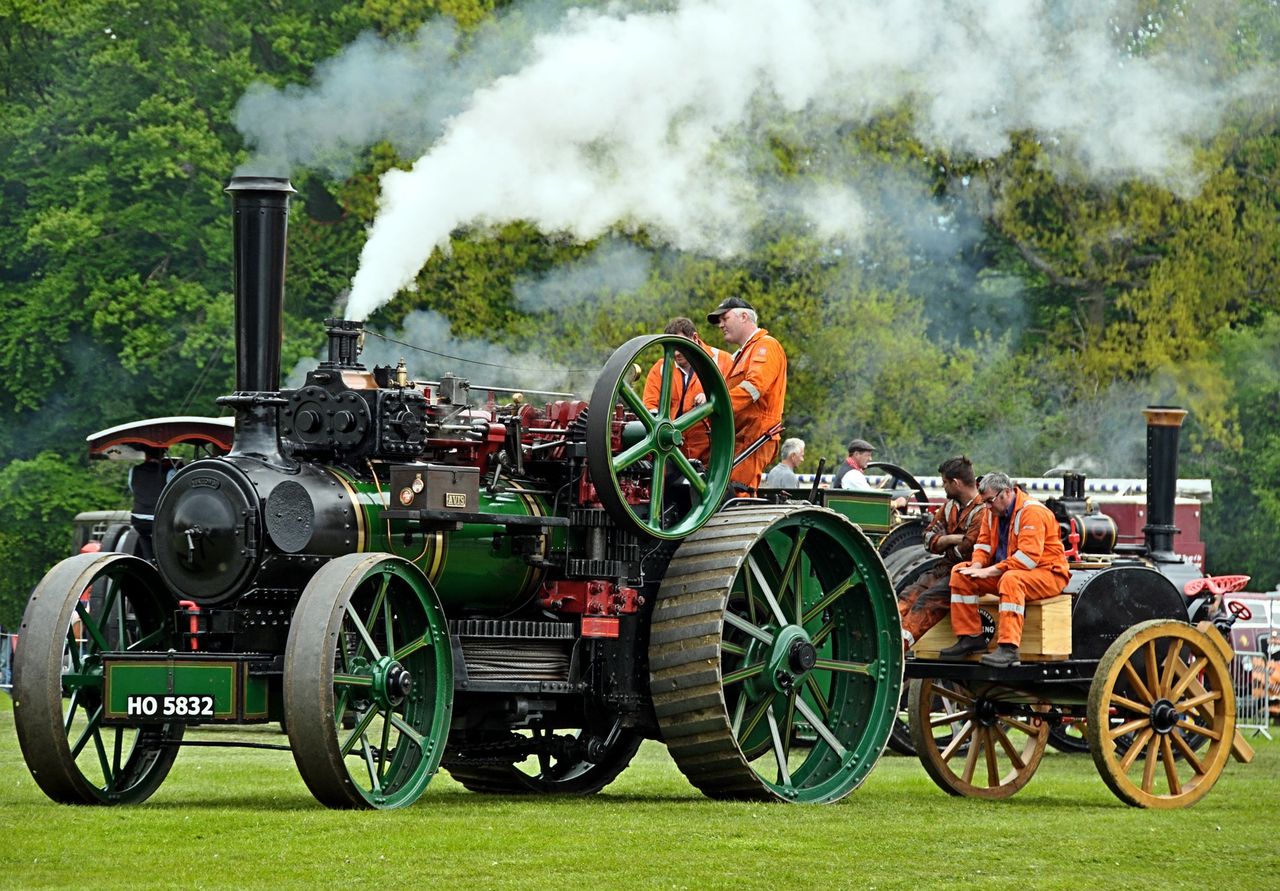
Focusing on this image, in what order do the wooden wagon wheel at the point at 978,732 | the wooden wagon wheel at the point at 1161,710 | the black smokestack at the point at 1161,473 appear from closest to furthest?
the wooden wagon wheel at the point at 1161,710 < the wooden wagon wheel at the point at 978,732 < the black smokestack at the point at 1161,473

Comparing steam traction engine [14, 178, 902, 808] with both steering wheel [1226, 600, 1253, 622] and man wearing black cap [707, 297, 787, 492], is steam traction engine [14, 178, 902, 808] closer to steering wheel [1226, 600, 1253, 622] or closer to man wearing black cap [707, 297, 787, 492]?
man wearing black cap [707, 297, 787, 492]

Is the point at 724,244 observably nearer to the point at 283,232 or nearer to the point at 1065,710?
the point at 1065,710

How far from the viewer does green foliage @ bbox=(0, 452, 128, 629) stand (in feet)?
92.4

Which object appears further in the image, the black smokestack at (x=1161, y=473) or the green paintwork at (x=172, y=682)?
the black smokestack at (x=1161, y=473)

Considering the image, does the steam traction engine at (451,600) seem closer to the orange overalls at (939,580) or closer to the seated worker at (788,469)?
the orange overalls at (939,580)

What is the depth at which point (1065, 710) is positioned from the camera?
40.1 feet

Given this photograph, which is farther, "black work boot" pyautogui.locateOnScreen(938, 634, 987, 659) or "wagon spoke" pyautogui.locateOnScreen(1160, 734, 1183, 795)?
"black work boot" pyautogui.locateOnScreen(938, 634, 987, 659)

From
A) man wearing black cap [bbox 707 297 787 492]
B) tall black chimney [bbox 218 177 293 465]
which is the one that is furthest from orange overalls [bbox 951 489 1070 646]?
tall black chimney [bbox 218 177 293 465]

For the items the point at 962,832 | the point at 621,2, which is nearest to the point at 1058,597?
the point at 962,832

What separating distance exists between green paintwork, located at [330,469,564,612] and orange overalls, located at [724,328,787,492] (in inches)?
43.1

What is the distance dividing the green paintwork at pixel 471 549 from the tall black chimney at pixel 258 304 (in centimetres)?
44

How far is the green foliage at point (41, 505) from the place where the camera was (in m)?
28.2

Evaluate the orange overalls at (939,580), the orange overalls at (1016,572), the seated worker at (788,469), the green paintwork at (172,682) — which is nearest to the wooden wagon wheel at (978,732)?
the orange overalls at (939,580)

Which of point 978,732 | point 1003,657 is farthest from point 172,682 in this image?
point 978,732
